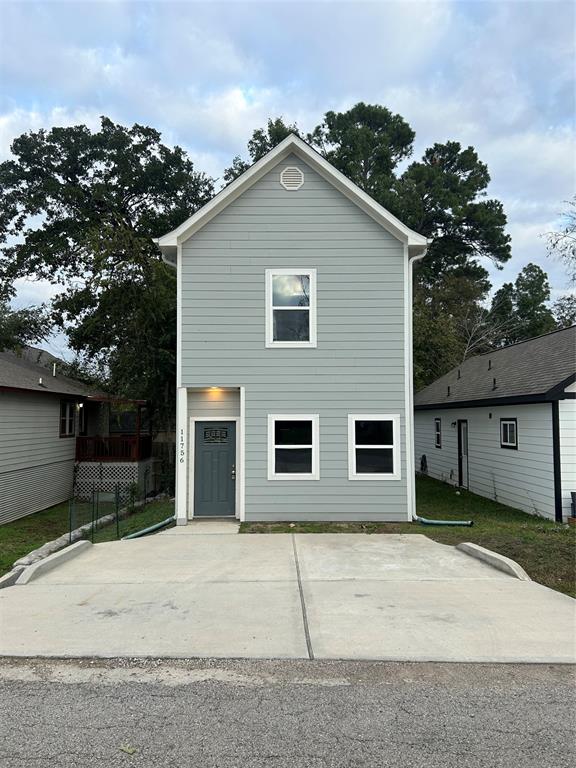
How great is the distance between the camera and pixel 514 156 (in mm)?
20344

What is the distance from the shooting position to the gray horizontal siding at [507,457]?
35.5ft

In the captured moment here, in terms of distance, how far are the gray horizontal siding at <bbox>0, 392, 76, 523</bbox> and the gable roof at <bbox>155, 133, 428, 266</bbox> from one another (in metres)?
7.47

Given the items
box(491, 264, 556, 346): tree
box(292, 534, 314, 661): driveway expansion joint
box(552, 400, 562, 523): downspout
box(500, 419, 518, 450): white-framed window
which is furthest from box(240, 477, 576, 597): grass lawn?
box(491, 264, 556, 346): tree

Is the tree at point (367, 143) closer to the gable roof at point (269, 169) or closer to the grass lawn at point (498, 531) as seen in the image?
the gable roof at point (269, 169)

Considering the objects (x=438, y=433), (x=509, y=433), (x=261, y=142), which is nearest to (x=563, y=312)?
(x=438, y=433)

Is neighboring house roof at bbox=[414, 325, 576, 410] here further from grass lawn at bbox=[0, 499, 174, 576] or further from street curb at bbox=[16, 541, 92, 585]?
street curb at bbox=[16, 541, 92, 585]

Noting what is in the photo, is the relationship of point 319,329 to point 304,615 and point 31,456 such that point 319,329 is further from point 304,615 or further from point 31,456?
point 31,456

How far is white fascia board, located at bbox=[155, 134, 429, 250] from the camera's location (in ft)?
33.6

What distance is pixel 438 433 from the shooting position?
60.1ft

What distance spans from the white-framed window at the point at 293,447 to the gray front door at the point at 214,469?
914 millimetres

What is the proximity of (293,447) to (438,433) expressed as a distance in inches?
389

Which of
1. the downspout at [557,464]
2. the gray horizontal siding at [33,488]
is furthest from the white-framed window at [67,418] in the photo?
the downspout at [557,464]

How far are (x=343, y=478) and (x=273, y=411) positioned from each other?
6.60ft

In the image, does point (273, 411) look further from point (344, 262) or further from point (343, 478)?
point (344, 262)
